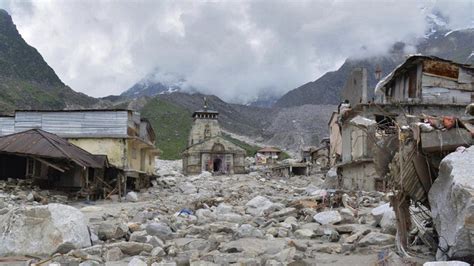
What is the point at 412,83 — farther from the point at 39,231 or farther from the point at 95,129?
the point at 39,231

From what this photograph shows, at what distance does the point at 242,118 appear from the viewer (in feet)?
488

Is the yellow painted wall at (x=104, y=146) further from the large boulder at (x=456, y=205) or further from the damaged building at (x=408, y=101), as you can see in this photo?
the large boulder at (x=456, y=205)

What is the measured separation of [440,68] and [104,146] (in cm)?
2031

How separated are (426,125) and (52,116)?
28.7m

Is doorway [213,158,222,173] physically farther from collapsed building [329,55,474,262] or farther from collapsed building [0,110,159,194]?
collapsed building [0,110,159,194]

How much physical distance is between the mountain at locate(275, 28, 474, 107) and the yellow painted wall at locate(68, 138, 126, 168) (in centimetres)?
8529

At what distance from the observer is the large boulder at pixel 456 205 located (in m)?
5.84

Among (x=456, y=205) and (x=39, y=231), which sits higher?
(x=456, y=205)

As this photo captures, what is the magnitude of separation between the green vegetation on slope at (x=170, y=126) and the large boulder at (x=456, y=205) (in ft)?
256

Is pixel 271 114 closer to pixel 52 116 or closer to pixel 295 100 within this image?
pixel 295 100

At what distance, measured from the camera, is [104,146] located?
30453 mm

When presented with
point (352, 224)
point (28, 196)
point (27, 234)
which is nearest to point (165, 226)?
point (27, 234)

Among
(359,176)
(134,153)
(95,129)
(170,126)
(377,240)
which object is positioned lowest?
(377,240)

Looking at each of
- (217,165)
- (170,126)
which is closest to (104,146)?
(217,165)
